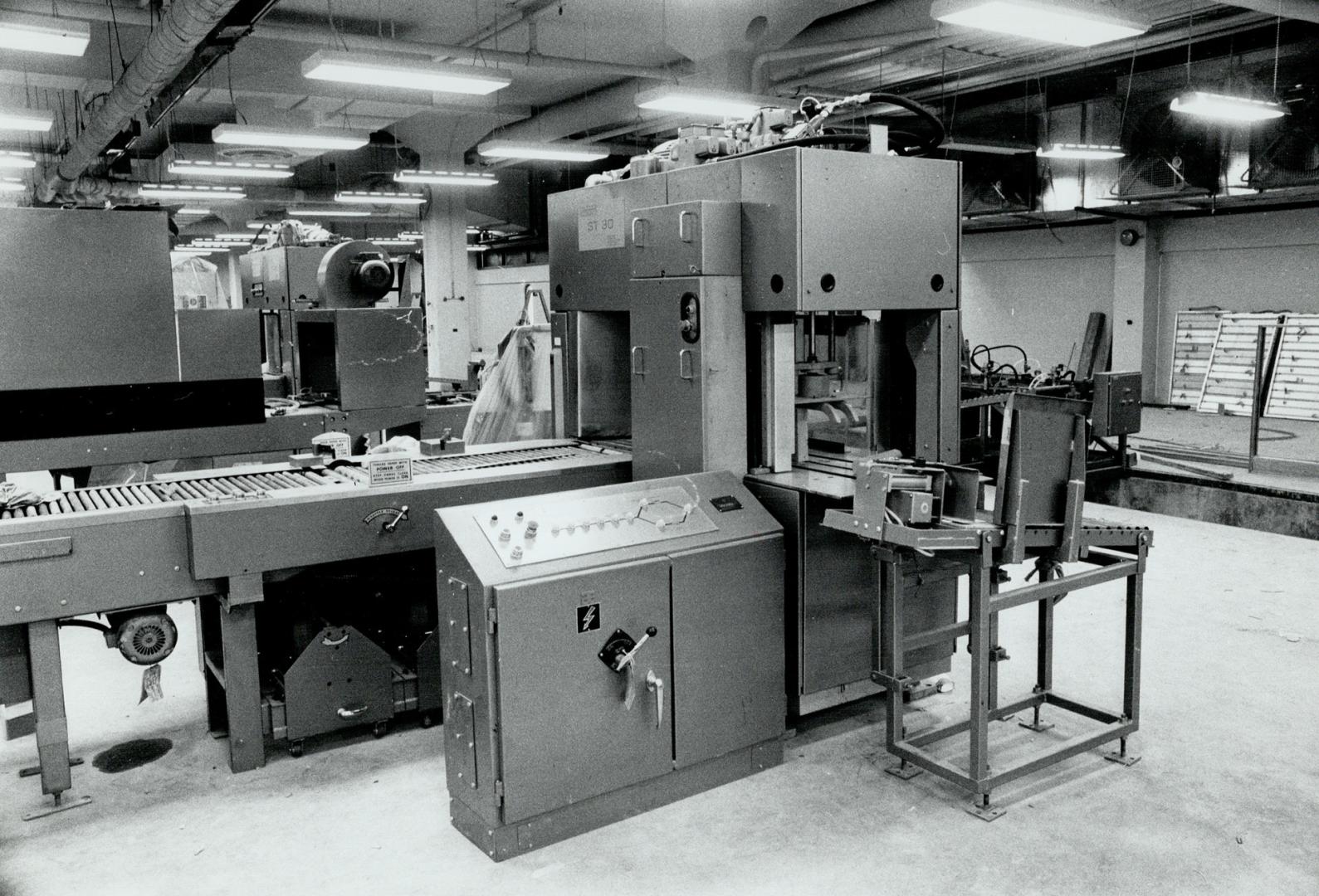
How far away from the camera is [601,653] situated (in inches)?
110

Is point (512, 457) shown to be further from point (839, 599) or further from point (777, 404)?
point (839, 599)

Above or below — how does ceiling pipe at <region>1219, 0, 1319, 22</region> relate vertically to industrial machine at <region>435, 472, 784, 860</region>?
above

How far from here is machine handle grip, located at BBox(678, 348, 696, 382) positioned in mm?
3365

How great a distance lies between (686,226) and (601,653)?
4.65ft

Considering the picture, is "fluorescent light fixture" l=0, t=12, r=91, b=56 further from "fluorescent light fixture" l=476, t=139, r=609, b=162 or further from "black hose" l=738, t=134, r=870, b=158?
"fluorescent light fixture" l=476, t=139, r=609, b=162

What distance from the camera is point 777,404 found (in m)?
3.43

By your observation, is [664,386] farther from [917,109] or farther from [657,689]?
[917,109]

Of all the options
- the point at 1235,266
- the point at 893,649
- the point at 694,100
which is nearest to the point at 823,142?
the point at 893,649

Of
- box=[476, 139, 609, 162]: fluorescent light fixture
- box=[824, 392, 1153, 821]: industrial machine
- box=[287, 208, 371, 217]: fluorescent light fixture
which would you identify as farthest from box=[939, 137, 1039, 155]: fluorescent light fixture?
box=[287, 208, 371, 217]: fluorescent light fixture

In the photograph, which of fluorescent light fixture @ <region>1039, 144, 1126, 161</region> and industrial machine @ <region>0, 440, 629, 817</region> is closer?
industrial machine @ <region>0, 440, 629, 817</region>

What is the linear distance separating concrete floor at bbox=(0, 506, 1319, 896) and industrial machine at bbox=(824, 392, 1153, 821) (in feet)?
0.40

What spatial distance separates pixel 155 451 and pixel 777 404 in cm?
301

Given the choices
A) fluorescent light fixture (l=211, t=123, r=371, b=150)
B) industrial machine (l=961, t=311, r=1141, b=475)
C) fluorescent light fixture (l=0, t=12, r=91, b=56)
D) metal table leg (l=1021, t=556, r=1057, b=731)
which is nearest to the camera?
metal table leg (l=1021, t=556, r=1057, b=731)

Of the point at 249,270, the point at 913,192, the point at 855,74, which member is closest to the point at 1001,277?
the point at 855,74
